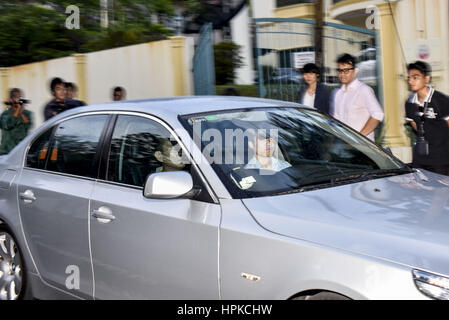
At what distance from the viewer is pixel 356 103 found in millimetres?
6645

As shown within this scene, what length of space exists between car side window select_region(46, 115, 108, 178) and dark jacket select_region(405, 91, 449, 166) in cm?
289

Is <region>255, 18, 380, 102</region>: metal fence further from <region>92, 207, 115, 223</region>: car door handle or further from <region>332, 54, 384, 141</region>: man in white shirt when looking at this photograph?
<region>92, 207, 115, 223</region>: car door handle

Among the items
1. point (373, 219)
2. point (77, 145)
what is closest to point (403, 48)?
point (77, 145)

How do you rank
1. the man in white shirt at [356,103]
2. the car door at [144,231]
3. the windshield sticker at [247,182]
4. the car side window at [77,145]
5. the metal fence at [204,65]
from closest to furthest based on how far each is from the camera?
the car door at [144,231] < the windshield sticker at [247,182] < the car side window at [77,145] < the man in white shirt at [356,103] < the metal fence at [204,65]

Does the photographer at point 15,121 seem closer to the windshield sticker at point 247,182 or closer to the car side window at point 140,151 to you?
the car side window at point 140,151

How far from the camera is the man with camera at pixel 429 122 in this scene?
5449 mm

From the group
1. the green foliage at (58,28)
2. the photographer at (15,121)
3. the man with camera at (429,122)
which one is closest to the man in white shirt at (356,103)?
the man with camera at (429,122)

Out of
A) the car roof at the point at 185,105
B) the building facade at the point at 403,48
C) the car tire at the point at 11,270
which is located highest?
the building facade at the point at 403,48

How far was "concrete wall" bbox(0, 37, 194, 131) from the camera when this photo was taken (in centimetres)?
1128

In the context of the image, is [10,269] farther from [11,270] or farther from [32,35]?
[32,35]

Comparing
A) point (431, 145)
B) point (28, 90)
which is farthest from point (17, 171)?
point (28, 90)

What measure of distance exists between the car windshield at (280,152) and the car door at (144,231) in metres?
0.19
